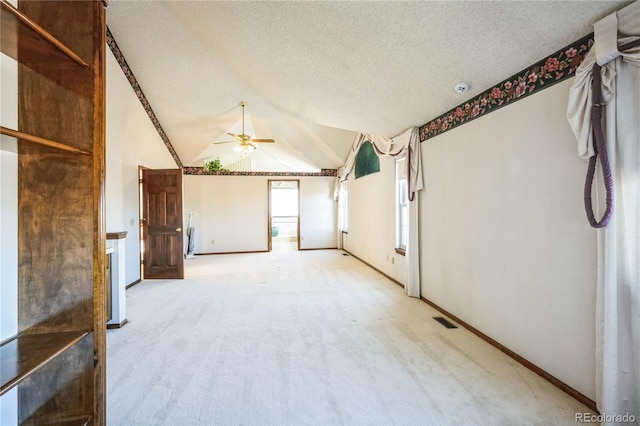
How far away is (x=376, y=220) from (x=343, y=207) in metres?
2.65

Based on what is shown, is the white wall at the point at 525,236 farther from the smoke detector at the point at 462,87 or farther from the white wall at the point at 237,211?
the white wall at the point at 237,211

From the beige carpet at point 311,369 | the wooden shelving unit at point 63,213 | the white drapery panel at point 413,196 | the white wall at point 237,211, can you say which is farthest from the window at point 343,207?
the wooden shelving unit at point 63,213

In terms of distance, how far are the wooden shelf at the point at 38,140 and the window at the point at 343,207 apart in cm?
636

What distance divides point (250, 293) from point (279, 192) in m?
8.97

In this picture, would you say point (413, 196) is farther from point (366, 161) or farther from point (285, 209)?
point (285, 209)

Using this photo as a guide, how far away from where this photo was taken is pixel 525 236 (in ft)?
7.01

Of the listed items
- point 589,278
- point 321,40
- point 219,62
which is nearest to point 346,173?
point 219,62

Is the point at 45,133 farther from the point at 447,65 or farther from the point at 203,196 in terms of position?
the point at 203,196

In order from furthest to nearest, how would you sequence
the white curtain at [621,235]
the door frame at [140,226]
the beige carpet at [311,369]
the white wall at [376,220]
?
the door frame at [140,226] < the white wall at [376,220] < the beige carpet at [311,369] < the white curtain at [621,235]

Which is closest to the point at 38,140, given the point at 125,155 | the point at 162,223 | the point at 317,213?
the point at 125,155

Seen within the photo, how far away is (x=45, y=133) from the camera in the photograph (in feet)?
4.23

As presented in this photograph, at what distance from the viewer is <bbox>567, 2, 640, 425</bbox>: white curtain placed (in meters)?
1.46

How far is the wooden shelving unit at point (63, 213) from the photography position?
49.4 inches

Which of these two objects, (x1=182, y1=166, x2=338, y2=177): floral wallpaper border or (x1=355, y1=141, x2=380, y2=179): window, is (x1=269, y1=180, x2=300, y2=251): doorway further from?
(x1=355, y1=141, x2=380, y2=179): window
